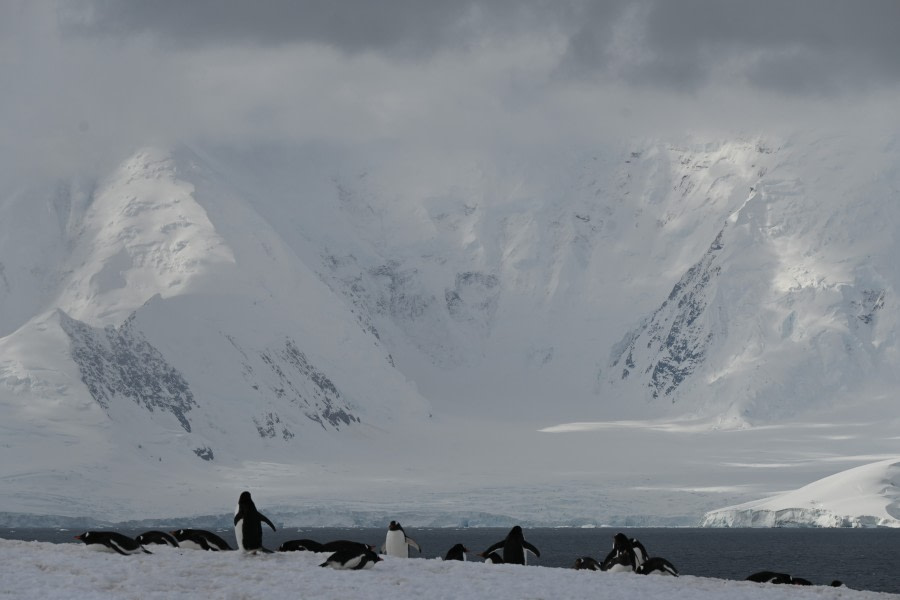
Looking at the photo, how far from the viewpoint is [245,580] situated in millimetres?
33500

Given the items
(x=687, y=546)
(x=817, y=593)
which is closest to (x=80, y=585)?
(x=817, y=593)

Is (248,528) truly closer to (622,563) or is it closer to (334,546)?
(334,546)

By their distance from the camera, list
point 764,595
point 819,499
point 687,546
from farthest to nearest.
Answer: point 819,499, point 687,546, point 764,595

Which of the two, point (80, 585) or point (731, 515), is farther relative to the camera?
point (731, 515)

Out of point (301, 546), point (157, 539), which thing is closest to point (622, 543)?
point (301, 546)

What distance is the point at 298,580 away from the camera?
1330 inches

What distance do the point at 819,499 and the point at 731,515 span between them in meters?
11.0

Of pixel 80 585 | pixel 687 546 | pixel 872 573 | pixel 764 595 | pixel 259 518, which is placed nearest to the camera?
pixel 80 585

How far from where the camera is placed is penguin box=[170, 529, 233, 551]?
43312mm

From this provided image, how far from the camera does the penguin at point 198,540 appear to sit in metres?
43.3

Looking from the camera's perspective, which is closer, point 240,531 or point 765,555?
point 240,531

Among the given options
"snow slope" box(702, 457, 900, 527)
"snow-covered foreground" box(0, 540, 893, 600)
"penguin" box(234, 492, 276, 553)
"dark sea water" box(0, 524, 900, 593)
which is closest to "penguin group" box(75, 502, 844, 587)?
"penguin" box(234, 492, 276, 553)

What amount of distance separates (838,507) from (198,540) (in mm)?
151733

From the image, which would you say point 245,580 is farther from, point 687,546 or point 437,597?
point 687,546
